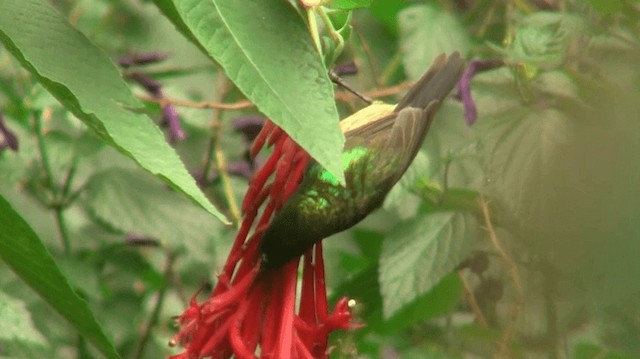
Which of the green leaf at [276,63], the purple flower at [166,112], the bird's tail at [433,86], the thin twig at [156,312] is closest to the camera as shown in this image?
the green leaf at [276,63]

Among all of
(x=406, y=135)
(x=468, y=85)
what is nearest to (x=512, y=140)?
(x=468, y=85)

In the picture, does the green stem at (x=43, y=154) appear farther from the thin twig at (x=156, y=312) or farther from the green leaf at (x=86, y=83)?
the green leaf at (x=86, y=83)

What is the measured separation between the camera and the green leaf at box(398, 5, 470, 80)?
149 cm

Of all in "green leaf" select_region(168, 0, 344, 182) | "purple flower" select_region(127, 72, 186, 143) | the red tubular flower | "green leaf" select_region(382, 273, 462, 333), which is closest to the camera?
"green leaf" select_region(168, 0, 344, 182)

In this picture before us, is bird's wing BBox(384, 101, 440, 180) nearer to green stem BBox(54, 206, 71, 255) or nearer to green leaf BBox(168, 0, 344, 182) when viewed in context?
green leaf BBox(168, 0, 344, 182)

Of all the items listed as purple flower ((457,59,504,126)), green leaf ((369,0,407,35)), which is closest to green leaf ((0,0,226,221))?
purple flower ((457,59,504,126))

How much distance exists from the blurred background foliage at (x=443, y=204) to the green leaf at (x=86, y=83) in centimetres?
10

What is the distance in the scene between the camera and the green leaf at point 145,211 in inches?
60.1

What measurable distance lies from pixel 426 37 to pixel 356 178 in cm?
72

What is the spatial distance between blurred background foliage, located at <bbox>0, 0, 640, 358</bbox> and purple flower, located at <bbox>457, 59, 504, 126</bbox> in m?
0.02

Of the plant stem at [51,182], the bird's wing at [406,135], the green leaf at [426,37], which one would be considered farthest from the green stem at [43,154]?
the bird's wing at [406,135]

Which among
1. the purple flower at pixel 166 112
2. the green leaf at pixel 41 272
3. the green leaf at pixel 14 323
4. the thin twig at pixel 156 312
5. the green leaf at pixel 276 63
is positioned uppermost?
the green leaf at pixel 276 63

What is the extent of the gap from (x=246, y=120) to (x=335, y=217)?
2.37 feet

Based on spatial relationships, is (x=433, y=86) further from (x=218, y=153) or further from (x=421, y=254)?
(x=218, y=153)
